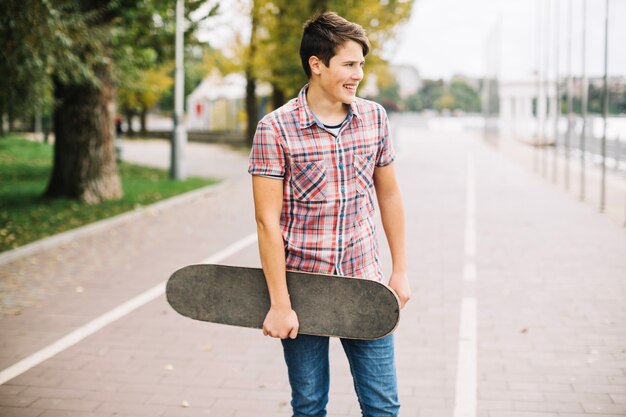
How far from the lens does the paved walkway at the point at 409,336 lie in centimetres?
474

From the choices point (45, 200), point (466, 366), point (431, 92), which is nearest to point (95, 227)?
point (45, 200)

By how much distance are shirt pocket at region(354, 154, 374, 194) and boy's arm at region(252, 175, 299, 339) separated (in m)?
0.28

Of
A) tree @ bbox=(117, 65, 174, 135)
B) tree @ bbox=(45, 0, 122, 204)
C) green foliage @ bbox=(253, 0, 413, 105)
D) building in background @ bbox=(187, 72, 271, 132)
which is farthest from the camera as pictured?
building in background @ bbox=(187, 72, 271, 132)

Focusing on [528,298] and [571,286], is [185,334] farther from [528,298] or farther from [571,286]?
[571,286]

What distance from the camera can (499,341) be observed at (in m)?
5.97

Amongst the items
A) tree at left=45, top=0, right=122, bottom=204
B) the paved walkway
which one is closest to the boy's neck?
the paved walkway

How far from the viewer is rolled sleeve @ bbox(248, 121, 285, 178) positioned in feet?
9.19

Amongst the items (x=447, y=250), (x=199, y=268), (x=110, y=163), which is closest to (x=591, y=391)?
(x=199, y=268)

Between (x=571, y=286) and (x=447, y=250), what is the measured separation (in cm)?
229

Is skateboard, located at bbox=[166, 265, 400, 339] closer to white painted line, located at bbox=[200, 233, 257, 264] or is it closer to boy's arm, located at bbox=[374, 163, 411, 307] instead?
boy's arm, located at bbox=[374, 163, 411, 307]

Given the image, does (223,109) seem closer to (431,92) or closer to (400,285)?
(431,92)

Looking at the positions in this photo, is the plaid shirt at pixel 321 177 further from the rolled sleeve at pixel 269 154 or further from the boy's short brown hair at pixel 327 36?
the boy's short brown hair at pixel 327 36

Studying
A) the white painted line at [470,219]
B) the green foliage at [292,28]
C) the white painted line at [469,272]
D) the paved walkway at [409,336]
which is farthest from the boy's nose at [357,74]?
the green foliage at [292,28]

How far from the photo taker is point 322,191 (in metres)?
2.85
